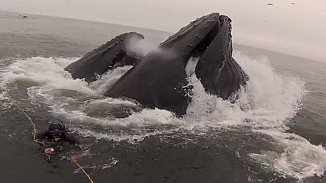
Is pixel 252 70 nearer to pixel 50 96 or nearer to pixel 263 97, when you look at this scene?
pixel 263 97

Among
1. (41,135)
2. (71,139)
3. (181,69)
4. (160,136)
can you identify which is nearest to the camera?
(71,139)

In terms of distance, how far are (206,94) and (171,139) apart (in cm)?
227

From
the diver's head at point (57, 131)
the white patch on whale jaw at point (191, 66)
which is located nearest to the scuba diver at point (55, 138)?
the diver's head at point (57, 131)

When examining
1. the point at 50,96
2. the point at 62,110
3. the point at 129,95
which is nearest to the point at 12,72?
the point at 50,96

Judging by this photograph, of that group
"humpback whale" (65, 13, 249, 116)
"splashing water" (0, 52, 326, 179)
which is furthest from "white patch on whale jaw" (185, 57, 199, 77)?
"splashing water" (0, 52, 326, 179)

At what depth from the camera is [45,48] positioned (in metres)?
24.9

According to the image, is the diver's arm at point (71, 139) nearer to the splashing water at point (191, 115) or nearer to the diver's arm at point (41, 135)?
the diver's arm at point (41, 135)

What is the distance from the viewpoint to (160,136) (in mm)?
10398

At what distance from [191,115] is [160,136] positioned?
1.90 m

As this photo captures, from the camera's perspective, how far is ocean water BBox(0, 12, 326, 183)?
831 cm

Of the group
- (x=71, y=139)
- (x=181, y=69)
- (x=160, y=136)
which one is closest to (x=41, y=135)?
(x=71, y=139)

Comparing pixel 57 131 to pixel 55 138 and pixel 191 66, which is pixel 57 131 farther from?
pixel 191 66

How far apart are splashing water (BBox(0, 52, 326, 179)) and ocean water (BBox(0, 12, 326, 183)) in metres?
0.03

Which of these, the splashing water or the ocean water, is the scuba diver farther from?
the splashing water
